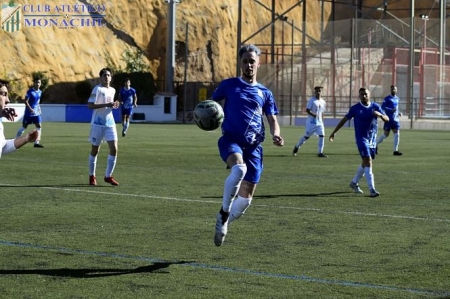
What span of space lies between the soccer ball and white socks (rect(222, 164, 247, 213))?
0.88 metres

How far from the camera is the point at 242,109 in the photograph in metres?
11.2

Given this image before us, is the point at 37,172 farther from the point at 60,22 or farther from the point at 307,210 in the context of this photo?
the point at 60,22

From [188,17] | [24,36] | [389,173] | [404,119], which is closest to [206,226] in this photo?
[389,173]

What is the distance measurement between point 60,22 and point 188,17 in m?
12.8

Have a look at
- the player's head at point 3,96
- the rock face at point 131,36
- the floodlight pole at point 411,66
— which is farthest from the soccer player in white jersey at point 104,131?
the rock face at point 131,36

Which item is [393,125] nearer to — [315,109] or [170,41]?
[315,109]

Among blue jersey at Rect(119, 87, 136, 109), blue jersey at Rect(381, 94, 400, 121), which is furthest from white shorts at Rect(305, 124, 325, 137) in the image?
blue jersey at Rect(119, 87, 136, 109)

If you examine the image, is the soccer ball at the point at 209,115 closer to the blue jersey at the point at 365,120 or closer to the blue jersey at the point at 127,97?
the blue jersey at the point at 365,120

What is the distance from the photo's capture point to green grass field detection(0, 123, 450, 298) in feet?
28.1

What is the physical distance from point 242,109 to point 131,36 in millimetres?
71725

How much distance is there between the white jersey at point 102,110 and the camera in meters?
18.3

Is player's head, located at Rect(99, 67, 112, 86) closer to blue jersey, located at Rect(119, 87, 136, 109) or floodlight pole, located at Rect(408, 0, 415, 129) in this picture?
blue jersey, located at Rect(119, 87, 136, 109)

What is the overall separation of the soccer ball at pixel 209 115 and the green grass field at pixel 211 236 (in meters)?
1.25

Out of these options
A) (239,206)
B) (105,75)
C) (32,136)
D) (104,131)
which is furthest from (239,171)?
(104,131)
